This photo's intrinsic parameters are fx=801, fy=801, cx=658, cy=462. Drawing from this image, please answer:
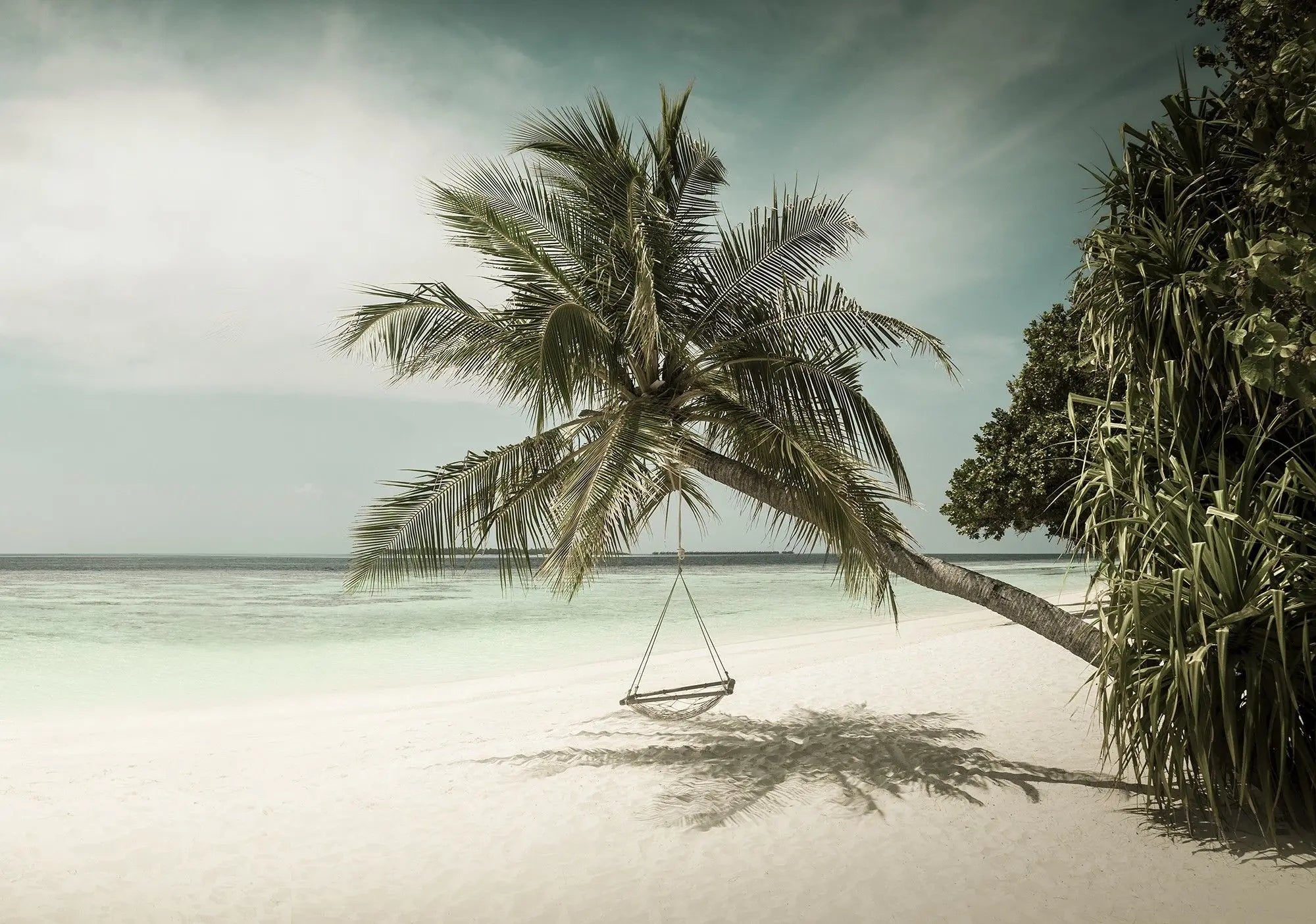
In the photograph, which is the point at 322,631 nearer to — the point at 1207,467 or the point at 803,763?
the point at 803,763

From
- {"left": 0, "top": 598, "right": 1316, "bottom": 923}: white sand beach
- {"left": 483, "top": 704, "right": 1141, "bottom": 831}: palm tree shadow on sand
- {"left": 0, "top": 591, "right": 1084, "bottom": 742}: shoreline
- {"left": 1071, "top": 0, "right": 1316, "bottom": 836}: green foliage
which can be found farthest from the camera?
{"left": 0, "top": 591, "right": 1084, "bottom": 742}: shoreline

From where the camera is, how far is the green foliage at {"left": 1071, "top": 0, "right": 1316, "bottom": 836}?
3.65 meters

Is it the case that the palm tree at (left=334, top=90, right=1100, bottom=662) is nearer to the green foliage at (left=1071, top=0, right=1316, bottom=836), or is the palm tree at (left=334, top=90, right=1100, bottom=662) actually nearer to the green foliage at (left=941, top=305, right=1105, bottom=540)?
the green foliage at (left=1071, top=0, right=1316, bottom=836)

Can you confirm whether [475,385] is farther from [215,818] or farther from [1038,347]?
[1038,347]

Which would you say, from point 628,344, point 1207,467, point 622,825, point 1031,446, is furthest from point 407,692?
point 1207,467

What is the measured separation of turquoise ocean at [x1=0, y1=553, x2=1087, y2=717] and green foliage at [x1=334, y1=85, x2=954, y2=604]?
180 centimetres

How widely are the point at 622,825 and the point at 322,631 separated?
622 inches

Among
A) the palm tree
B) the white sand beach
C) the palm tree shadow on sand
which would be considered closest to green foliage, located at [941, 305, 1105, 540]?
the white sand beach

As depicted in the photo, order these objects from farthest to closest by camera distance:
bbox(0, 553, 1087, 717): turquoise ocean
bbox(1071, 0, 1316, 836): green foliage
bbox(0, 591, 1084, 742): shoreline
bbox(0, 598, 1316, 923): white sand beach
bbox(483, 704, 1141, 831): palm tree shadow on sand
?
bbox(0, 553, 1087, 717): turquoise ocean → bbox(0, 591, 1084, 742): shoreline → bbox(483, 704, 1141, 831): palm tree shadow on sand → bbox(0, 598, 1316, 923): white sand beach → bbox(1071, 0, 1316, 836): green foliage

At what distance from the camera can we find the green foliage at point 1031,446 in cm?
1110

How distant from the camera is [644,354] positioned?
560cm

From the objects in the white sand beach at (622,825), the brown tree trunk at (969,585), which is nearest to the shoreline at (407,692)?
the white sand beach at (622,825)

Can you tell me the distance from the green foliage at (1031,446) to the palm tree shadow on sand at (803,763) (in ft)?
17.0

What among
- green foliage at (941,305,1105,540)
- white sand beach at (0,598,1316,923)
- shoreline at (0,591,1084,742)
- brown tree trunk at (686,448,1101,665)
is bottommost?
shoreline at (0,591,1084,742)
